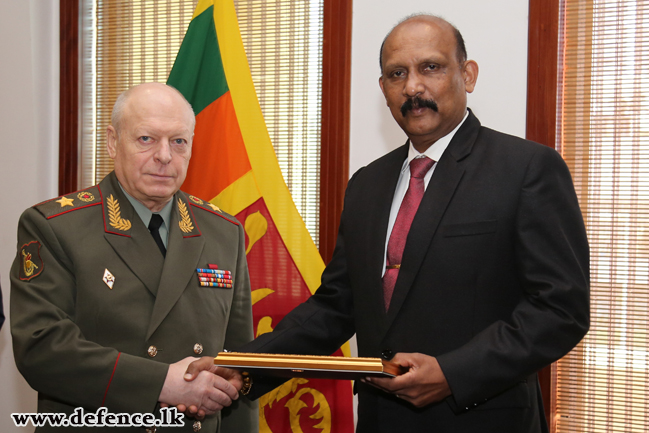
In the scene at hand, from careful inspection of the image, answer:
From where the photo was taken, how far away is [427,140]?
179cm

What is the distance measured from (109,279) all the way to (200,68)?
1.25 m

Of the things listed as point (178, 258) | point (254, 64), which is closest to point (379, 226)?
point (178, 258)

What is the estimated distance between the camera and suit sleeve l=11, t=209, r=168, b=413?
1663mm

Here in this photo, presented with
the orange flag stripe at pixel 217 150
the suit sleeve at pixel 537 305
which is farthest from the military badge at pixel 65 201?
the suit sleeve at pixel 537 305

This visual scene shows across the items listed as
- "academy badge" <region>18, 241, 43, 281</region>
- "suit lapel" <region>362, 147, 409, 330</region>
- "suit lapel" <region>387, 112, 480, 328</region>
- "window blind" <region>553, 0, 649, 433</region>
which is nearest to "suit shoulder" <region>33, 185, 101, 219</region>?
"academy badge" <region>18, 241, 43, 281</region>

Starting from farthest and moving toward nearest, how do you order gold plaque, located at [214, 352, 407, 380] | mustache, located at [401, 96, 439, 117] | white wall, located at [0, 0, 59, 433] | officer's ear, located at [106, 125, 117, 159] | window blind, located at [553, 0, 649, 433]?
white wall, located at [0, 0, 59, 433] → window blind, located at [553, 0, 649, 433] → officer's ear, located at [106, 125, 117, 159] → mustache, located at [401, 96, 439, 117] → gold plaque, located at [214, 352, 407, 380]

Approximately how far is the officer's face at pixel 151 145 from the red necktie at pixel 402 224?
0.77 m

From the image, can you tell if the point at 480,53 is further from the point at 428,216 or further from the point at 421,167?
the point at 428,216

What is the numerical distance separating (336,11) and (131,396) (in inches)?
84.2

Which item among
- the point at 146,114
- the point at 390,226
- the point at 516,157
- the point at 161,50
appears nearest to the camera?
the point at 516,157

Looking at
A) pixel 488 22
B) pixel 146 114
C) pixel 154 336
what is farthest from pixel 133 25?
pixel 154 336

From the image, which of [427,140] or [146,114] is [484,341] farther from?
[146,114]

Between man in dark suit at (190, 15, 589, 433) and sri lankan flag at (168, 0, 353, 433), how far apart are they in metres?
0.70

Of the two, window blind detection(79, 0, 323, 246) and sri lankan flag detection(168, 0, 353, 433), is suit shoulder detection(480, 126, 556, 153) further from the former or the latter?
window blind detection(79, 0, 323, 246)
